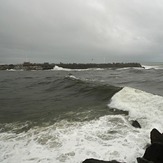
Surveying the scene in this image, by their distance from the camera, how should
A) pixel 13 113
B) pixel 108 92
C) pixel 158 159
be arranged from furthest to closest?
pixel 108 92 < pixel 13 113 < pixel 158 159

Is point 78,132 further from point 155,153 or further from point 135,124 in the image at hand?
point 155,153

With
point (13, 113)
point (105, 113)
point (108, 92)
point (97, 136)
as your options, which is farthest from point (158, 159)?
point (108, 92)

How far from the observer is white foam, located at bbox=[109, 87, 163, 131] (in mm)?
8719

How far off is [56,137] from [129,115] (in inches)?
150

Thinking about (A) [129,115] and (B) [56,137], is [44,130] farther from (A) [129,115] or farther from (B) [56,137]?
(A) [129,115]

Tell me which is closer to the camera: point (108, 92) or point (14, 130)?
point (14, 130)

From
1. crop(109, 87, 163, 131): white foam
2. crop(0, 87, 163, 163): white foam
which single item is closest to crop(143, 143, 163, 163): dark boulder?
Result: crop(0, 87, 163, 163): white foam

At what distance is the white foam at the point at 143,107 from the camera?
8719 mm

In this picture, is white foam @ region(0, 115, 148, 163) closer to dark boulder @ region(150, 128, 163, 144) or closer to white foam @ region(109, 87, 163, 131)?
dark boulder @ region(150, 128, 163, 144)

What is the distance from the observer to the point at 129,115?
9773 mm

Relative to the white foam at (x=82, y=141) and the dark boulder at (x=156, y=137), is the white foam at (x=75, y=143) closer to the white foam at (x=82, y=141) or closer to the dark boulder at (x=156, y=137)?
the white foam at (x=82, y=141)

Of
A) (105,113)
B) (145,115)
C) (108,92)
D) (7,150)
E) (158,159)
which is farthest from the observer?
(108,92)

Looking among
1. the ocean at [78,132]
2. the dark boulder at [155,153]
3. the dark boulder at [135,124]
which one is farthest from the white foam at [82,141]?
the dark boulder at [155,153]

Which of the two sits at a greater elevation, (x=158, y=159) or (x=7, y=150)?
(x=158, y=159)
